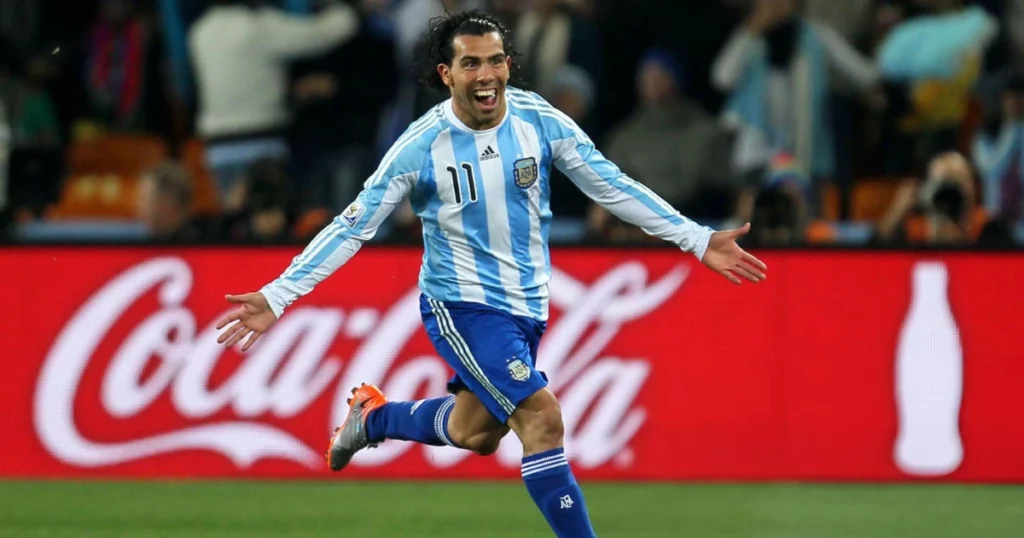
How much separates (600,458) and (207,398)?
1.97m

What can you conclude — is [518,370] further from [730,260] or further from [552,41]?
[552,41]

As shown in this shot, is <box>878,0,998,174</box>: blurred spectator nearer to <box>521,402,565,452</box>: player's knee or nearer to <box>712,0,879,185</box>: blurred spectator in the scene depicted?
<box>712,0,879,185</box>: blurred spectator

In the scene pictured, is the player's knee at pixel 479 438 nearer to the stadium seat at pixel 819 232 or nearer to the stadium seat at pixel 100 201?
the stadium seat at pixel 819 232

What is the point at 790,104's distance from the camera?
10.8 meters

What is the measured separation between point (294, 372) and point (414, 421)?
2.00 m

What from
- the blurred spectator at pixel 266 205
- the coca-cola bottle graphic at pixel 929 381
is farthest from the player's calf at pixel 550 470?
the blurred spectator at pixel 266 205

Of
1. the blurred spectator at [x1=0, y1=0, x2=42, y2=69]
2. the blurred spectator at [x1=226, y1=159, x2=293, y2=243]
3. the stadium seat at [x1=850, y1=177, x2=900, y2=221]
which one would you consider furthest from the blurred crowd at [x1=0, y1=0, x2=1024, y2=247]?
the blurred spectator at [x1=0, y1=0, x2=42, y2=69]

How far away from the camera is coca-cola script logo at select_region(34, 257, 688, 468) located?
8.66 m

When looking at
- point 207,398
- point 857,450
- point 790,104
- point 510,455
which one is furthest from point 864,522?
point 790,104

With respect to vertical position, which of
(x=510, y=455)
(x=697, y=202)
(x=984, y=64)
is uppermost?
(x=984, y=64)

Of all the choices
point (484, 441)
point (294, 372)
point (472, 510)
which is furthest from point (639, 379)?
point (484, 441)

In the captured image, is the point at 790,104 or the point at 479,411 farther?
the point at 790,104

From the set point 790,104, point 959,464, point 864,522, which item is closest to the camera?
point 864,522

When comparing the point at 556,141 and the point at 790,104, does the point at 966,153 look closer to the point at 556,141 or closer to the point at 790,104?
the point at 790,104
